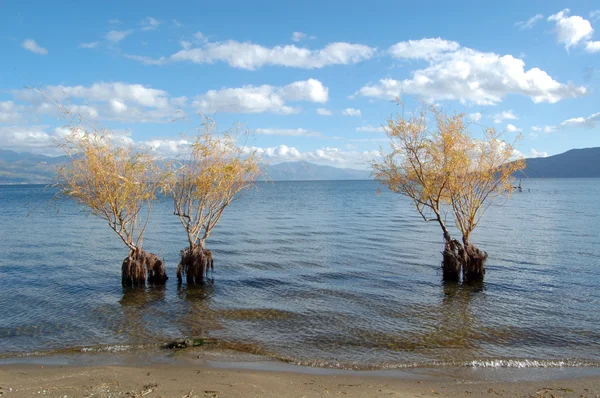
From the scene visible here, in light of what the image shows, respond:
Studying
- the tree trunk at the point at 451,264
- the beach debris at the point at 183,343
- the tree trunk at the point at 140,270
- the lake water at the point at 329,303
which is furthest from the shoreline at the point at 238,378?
the tree trunk at the point at 451,264

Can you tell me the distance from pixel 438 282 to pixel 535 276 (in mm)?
5660

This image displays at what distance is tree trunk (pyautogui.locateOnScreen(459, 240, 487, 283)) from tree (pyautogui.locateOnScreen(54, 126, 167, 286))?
15868 mm

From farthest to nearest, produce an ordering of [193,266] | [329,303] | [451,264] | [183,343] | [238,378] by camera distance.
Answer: [451,264] → [193,266] → [329,303] → [183,343] → [238,378]

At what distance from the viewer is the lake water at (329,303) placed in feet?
45.7

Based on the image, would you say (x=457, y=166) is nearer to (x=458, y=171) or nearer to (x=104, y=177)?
(x=458, y=171)

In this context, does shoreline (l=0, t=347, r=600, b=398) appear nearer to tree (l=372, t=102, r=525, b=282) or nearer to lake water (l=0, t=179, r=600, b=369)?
lake water (l=0, t=179, r=600, b=369)

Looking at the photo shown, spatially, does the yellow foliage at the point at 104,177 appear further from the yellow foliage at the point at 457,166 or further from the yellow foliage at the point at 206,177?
the yellow foliage at the point at 457,166

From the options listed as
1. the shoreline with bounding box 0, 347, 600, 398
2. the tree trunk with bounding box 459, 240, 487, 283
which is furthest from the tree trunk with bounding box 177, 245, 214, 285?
the tree trunk with bounding box 459, 240, 487, 283

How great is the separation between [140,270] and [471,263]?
16.8 metres

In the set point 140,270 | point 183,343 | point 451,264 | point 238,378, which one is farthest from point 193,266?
point 451,264

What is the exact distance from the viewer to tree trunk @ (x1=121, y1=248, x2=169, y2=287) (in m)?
21.4

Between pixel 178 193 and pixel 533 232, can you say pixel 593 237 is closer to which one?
pixel 533 232

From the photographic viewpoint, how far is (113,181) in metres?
20.2

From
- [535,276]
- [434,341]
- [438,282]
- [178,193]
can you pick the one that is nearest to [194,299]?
[178,193]
